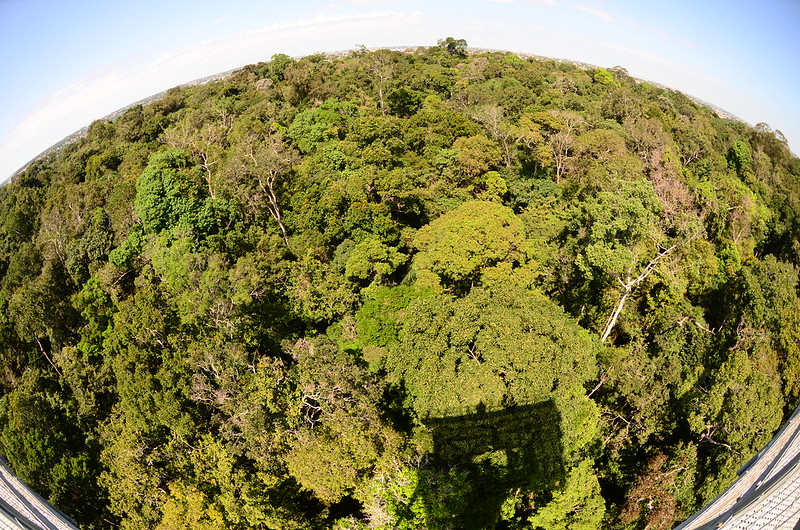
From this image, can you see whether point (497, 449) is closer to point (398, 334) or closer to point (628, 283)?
point (398, 334)

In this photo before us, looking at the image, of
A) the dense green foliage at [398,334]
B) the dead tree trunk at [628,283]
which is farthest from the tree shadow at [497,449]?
the dead tree trunk at [628,283]

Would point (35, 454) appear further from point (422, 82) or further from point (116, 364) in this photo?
point (422, 82)

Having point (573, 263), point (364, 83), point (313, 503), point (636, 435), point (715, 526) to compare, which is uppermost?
point (364, 83)

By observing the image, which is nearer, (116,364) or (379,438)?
(379,438)

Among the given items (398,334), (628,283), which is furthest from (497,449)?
(628,283)

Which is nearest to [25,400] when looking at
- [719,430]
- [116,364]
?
[116,364]

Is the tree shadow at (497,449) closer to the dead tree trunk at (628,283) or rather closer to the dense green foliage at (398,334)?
the dense green foliage at (398,334)

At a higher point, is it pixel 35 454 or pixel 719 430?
pixel 719 430
